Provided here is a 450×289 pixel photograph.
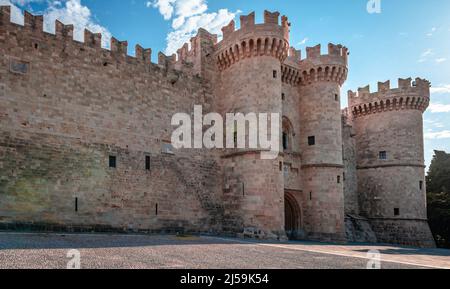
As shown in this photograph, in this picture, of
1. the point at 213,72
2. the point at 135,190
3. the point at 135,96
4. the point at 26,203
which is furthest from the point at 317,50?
the point at 26,203

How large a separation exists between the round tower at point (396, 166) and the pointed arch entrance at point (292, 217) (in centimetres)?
672

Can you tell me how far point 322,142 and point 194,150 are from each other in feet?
21.6

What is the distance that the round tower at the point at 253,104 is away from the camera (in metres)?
16.1

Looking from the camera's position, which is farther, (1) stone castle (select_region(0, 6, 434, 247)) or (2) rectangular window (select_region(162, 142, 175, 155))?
(2) rectangular window (select_region(162, 142, 175, 155))

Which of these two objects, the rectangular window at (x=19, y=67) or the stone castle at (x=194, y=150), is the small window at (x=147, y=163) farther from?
the rectangular window at (x=19, y=67)

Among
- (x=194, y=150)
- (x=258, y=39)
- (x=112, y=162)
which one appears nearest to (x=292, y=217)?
(x=194, y=150)

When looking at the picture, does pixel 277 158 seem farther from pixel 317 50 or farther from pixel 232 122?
pixel 317 50

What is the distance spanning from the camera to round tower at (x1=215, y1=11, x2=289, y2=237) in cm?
1612

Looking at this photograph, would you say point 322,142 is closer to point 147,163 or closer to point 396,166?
point 396,166

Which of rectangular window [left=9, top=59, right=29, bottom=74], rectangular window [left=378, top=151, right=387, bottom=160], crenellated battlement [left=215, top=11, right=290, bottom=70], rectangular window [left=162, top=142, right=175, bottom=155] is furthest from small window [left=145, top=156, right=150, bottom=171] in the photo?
rectangular window [left=378, top=151, right=387, bottom=160]

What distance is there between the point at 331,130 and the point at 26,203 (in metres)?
13.8

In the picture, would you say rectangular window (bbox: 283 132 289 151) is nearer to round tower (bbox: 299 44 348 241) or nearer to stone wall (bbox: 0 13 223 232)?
round tower (bbox: 299 44 348 241)
